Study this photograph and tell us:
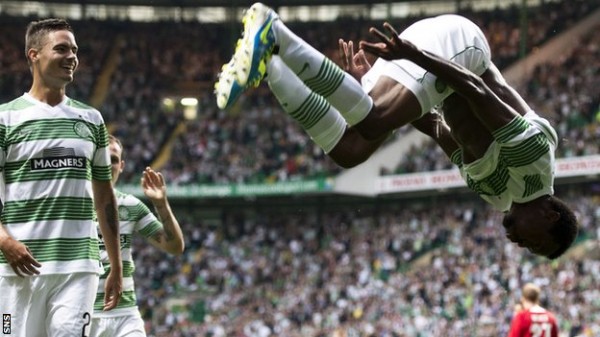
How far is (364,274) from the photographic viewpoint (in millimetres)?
25031

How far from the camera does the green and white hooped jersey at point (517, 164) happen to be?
4996 mm

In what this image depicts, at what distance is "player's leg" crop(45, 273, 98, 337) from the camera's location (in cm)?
481

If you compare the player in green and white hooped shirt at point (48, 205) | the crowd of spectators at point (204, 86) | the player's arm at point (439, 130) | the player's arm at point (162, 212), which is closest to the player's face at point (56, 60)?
the player in green and white hooped shirt at point (48, 205)

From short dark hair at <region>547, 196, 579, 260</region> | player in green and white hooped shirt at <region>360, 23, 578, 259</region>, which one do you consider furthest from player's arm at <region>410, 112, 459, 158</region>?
short dark hair at <region>547, 196, 579, 260</region>

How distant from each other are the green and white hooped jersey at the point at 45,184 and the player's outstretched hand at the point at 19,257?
12 cm

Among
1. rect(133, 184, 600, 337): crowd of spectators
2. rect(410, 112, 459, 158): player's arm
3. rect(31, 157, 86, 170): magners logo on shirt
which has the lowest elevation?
rect(133, 184, 600, 337): crowd of spectators

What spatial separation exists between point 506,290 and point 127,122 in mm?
14458

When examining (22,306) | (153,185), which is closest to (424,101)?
(153,185)

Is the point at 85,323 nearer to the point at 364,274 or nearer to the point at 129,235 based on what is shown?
the point at 129,235

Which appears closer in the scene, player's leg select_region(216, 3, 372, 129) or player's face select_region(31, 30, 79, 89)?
player's leg select_region(216, 3, 372, 129)

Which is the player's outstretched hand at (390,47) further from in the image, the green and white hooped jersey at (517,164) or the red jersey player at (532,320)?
the red jersey player at (532,320)

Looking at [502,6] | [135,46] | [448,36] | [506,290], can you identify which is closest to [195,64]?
[135,46]

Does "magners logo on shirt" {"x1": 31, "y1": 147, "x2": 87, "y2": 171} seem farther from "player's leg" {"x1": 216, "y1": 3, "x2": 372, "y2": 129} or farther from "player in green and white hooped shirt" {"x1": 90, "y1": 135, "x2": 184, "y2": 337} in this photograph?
"player in green and white hooped shirt" {"x1": 90, "y1": 135, "x2": 184, "y2": 337}

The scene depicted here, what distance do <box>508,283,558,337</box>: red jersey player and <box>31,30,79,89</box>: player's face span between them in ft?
23.1
